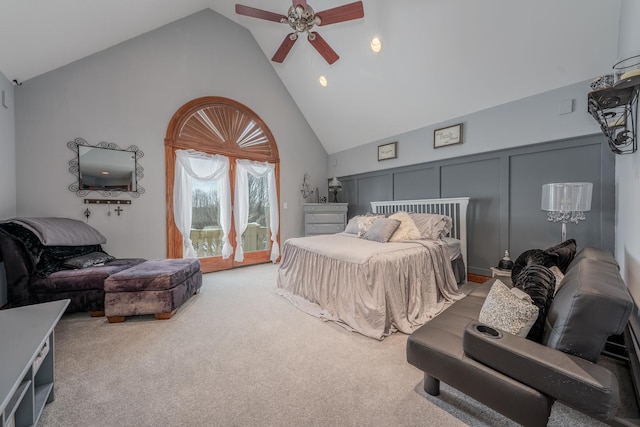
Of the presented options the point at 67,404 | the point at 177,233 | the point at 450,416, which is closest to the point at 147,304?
the point at 67,404

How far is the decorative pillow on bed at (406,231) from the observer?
314 cm

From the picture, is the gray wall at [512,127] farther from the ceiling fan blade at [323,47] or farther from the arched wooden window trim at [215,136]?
the arched wooden window trim at [215,136]

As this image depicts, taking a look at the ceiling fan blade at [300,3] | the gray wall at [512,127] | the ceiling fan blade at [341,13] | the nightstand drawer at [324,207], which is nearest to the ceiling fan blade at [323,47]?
the ceiling fan blade at [341,13]

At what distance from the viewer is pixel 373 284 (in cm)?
229

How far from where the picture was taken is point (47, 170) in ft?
10.4

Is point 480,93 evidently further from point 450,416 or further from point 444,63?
point 450,416

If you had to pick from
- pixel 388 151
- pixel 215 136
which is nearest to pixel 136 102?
pixel 215 136

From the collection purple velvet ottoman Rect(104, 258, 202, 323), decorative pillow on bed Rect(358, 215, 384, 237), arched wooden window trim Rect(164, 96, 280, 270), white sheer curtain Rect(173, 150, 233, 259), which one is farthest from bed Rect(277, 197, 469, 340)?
arched wooden window trim Rect(164, 96, 280, 270)

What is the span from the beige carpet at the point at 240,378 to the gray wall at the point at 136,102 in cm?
158

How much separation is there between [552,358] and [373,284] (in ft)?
4.43

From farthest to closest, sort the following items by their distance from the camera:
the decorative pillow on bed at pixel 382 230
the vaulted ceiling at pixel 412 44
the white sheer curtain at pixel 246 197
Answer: the white sheer curtain at pixel 246 197 < the decorative pillow on bed at pixel 382 230 < the vaulted ceiling at pixel 412 44

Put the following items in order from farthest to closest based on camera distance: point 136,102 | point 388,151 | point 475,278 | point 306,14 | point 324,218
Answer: point 324,218, point 388,151, point 136,102, point 475,278, point 306,14

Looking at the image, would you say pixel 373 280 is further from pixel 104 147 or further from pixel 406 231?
pixel 104 147

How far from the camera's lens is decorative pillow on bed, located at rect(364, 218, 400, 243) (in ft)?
10.2
